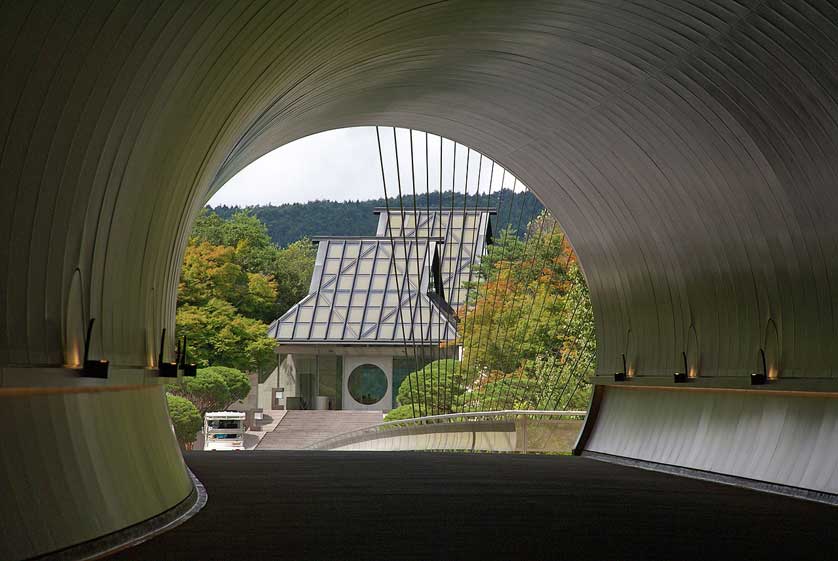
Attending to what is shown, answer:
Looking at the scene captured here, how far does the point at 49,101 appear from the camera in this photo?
7090 millimetres

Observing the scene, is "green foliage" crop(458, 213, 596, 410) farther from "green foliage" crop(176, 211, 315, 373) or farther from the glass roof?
"green foliage" crop(176, 211, 315, 373)

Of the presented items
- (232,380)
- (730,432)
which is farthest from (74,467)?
(232,380)

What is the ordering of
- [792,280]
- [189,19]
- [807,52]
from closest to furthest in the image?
[189,19] → [807,52] → [792,280]

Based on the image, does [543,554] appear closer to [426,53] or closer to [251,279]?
[426,53]

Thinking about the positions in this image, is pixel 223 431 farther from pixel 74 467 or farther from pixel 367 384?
pixel 74 467

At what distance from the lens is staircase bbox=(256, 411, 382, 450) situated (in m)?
48.6

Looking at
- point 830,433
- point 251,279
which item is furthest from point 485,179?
point 830,433

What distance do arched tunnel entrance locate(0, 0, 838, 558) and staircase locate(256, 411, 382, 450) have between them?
90.1 ft

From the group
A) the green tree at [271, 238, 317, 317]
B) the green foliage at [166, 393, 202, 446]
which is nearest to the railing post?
the green foliage at [166, 393, 202, 446]

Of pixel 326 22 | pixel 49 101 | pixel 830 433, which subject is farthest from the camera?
pixel 830 433

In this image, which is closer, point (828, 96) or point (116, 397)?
point (116, 397)

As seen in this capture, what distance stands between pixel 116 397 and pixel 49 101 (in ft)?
11.8

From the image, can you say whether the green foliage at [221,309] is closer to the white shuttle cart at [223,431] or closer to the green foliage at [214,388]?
the green foliage at [214,388]

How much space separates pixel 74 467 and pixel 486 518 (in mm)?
4493
